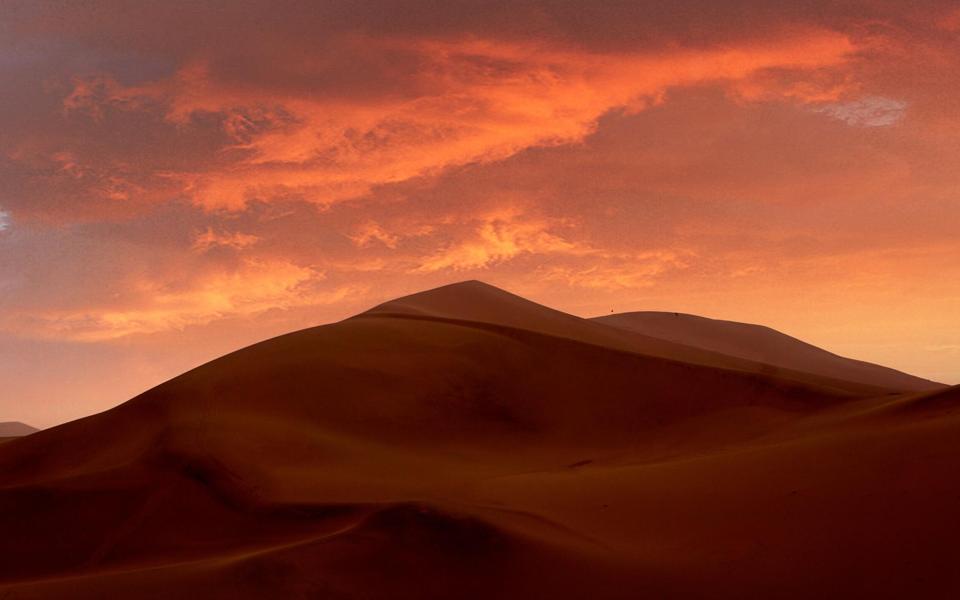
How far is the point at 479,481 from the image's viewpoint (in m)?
9.58

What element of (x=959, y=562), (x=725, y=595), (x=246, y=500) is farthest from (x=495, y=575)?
(x=246, y=500)

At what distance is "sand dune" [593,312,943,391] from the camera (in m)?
27.9

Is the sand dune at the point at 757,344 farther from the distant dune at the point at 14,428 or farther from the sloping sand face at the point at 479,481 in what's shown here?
the distant dune at the point at 14,428

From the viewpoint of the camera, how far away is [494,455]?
40.4 feet

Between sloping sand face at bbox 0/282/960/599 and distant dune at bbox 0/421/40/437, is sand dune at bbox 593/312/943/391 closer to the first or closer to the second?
sloping sand face at bbox 0/282/960/599

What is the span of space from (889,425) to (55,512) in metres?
9.22

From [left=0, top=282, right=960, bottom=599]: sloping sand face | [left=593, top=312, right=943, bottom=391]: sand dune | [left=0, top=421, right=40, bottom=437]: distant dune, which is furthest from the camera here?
[left=0, top=421, right=40, bottom=437]: distant dune

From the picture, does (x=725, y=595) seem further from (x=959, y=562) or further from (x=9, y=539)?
(x=9, y=539)

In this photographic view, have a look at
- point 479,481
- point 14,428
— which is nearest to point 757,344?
point 479,481

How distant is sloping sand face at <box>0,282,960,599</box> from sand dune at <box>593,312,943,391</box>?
422 inches

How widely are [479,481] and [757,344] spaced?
22.9 metres

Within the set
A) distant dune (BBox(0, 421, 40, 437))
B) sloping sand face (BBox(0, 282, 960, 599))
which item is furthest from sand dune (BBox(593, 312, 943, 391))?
distant dune (BBox(0, 421, 40, 437))

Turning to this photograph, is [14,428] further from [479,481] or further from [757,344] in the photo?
[479,481]

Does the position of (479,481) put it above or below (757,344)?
below
